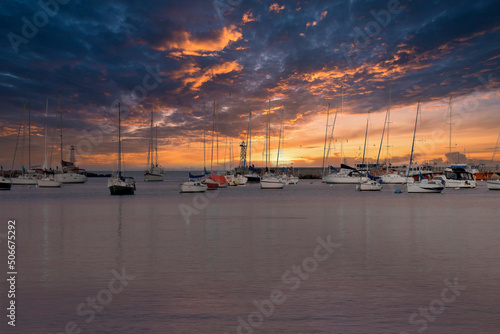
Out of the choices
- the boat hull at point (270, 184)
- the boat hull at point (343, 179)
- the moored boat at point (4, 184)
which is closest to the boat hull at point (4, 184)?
the moored boat at point (4, 184)

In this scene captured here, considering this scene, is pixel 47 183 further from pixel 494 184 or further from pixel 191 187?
pixel 494 184

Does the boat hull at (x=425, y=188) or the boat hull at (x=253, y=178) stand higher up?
the boat hull at (x=425, y=188)

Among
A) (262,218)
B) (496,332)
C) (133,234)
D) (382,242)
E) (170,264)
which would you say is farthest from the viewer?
(262,218)

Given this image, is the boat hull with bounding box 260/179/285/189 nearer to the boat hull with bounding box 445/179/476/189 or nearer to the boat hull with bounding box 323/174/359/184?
the boat hull with bounding box 323/174/359/184

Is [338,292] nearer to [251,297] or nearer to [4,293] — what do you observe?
[251,297]

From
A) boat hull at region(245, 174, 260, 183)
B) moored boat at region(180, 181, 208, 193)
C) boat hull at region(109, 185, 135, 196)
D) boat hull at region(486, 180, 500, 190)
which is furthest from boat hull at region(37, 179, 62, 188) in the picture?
boat hull at region(486, 180, 500, 190)

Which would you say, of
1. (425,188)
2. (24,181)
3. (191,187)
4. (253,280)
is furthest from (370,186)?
(24,181)

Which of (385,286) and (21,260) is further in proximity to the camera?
(21,260)

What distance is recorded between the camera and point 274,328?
11.0 meters

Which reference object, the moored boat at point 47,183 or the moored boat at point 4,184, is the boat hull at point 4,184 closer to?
the moored boat at point 4,184

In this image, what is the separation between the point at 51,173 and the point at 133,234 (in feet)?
372

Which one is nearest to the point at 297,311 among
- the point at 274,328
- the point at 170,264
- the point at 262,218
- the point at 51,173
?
the point at 274,328

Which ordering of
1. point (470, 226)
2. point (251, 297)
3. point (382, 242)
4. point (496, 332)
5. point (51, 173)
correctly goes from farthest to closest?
1. point (51, 173)
2. point (470, 226)
3. point (382, 242)
4. point (251, 297)
5. point (496, 332)

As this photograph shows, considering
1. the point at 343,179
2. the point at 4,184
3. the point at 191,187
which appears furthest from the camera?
the point at 343,179
